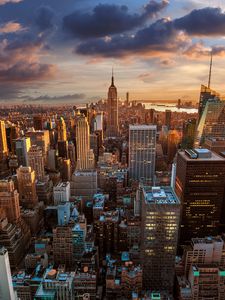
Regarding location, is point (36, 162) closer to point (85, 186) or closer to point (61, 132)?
point (85, 186)

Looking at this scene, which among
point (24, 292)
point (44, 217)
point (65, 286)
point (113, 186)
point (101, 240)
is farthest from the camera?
point (113, 186)

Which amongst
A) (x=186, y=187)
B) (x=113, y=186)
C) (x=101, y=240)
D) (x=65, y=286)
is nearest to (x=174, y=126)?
(x=113, y=186)

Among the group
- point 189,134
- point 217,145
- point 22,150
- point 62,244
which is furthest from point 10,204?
point 189,134

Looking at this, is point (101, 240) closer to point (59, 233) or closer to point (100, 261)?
point (100, 261)

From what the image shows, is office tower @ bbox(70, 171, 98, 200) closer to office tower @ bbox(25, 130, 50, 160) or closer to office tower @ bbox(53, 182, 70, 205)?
office tower @ bbox(53, 182, 70, 205)

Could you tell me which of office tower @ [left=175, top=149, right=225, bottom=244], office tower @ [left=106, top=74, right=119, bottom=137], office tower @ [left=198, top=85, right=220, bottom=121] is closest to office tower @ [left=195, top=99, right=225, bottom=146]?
office tower @ [left=198, top=85, right=220, bottom=121]

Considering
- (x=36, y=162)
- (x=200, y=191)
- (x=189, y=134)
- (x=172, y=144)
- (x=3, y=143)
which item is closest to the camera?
(x=200, y=191)
